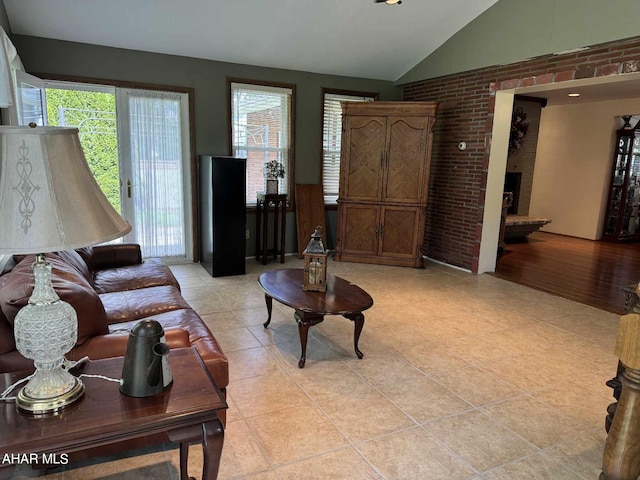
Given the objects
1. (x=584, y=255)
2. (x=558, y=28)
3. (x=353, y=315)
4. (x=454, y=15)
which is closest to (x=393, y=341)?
(x=353, y=315)

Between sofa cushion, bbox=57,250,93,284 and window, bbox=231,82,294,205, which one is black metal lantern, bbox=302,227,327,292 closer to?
sofa cushion, bbox=57,250,93,284

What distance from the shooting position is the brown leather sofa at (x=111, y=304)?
176 centimetres

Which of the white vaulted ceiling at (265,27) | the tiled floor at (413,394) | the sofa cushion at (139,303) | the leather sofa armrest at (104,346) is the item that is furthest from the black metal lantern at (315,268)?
the white vaulted ceiling at (265,27)

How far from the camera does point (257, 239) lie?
5.89 meters

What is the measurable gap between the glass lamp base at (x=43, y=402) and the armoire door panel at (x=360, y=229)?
4.77 metres

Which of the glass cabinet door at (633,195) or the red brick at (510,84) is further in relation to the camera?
the glass cabinet door at (633,195)

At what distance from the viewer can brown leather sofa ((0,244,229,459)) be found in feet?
5.76

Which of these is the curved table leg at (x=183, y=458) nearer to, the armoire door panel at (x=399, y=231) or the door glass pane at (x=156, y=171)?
the door glass pane at (x=156, y=171)

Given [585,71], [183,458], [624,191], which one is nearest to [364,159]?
[585,71]

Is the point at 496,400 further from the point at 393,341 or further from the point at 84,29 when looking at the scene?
the point at 84,29

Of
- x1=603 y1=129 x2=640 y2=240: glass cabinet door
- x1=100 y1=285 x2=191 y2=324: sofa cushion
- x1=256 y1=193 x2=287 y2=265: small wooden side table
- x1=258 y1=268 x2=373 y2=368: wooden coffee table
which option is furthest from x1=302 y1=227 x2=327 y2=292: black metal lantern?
x1=603 y1=129 x2=640 y2=240: glass cabinet door

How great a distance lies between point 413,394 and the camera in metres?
2.68

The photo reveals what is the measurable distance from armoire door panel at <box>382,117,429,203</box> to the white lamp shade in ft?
15.7

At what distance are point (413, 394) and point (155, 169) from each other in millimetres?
4081
